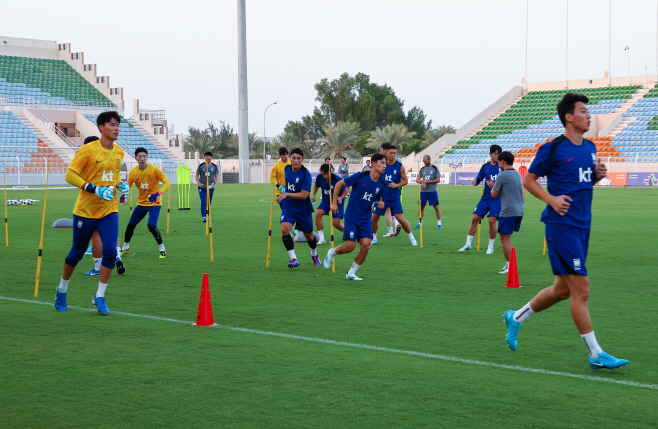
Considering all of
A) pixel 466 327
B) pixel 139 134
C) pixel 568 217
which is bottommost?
pixel 466 327

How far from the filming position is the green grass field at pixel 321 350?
187 inches

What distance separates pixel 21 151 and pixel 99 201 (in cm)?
4792

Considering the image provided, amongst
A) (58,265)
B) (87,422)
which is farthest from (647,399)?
(58,265)

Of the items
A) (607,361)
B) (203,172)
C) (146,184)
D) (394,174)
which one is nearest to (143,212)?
(146,184)

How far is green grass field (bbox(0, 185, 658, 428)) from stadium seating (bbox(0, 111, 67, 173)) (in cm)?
4024

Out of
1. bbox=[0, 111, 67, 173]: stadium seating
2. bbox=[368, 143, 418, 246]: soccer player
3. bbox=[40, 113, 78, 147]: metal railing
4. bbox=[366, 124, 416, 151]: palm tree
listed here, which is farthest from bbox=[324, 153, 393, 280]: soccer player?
bbox=[366, 124, 416, 151]: palm tree

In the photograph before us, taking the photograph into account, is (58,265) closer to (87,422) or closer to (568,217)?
(87,422)

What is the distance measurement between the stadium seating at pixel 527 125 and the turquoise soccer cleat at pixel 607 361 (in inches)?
2173

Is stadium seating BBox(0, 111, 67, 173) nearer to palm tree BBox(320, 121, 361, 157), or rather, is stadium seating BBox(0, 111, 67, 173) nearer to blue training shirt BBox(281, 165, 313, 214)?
palm tree BBox(320, 121, 361, 157)

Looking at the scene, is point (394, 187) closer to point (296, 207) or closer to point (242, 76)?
point (296, 207)

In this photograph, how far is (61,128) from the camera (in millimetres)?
63250

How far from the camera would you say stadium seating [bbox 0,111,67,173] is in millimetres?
49753

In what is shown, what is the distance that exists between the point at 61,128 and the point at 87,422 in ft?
207

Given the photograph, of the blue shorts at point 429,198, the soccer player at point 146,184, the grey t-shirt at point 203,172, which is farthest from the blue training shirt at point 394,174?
the grey t-shirt at point 203,172
